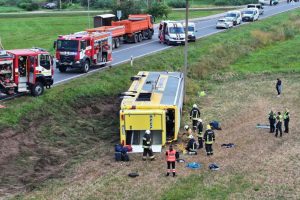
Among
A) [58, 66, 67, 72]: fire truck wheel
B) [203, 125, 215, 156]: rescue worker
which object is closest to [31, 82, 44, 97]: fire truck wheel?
[58, 66, 67, 72]: fire truck wheel

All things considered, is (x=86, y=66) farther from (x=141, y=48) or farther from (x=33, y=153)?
(x=33, y=153)

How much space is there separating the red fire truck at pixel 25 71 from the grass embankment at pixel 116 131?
784mm

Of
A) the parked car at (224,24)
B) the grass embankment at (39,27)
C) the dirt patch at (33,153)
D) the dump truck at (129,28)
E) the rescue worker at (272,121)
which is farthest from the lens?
the parked car at (224,24)

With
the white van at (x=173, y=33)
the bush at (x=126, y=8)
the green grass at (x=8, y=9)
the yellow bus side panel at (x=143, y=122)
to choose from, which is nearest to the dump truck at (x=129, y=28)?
the white van at (x=173, y=33)

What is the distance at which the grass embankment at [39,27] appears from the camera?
5697 cm

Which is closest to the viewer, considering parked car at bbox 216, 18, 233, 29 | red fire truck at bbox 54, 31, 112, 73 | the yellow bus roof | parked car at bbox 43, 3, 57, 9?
the yellow bus roof

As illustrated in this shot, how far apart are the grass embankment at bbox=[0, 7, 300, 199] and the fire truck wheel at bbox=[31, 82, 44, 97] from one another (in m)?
0.49

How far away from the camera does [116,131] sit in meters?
32.0

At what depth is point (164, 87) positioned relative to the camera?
102 ft

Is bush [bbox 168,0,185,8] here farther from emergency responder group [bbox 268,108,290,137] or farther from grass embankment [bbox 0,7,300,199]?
emergency responder group [bbox 268,108,290,137]

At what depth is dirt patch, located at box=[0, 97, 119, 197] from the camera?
24.3 meters

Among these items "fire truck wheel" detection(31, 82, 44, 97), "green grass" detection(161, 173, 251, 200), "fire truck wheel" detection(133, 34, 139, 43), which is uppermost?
"fire truck wheel" detection(133, 34, 139, 43)

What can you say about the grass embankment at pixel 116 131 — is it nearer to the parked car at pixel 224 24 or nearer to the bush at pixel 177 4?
the parked car at pixel 224 24

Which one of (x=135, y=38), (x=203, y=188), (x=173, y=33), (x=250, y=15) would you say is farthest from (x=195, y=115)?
(x=250, y=15)
